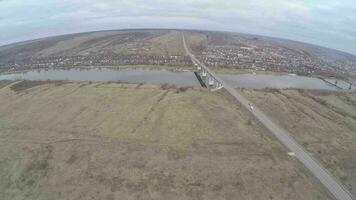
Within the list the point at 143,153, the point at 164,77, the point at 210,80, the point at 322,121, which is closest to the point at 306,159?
the point at 322,121

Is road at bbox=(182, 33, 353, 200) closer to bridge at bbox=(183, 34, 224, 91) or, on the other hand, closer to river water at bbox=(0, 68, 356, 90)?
bridge at bbox=(183, 34, 224, 91)

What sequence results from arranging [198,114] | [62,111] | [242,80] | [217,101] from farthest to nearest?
[242,80] < [217,101] < [62,111] < [198,114]

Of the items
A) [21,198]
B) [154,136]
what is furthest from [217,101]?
[21,198]

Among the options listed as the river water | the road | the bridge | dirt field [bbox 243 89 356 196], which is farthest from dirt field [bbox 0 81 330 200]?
the river water

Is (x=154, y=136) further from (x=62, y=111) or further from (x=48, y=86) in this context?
(x=48, y=86)

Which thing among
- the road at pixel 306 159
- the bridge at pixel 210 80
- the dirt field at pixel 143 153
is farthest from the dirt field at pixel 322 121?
the bridge at pixel 210 80
